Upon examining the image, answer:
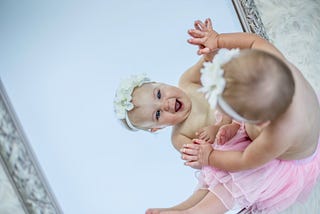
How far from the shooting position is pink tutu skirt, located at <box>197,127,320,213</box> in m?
0.78

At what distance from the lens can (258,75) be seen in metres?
0.58

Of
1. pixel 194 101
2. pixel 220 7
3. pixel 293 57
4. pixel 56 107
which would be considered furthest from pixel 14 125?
pixel 293 57

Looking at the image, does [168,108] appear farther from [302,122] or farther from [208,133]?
[302,122]

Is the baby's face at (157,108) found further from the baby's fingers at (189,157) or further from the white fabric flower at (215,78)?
the white fabric flower at (215,78)

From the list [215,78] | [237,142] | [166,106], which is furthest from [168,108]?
[215,78]

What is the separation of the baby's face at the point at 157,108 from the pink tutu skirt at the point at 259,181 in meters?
0.08

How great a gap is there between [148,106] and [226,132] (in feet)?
0.41

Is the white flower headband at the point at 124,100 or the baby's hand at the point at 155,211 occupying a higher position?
the white flower headband at the point at 124,100

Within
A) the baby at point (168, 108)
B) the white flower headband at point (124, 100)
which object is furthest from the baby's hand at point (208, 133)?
→ the white flower headband at point (124, 100)

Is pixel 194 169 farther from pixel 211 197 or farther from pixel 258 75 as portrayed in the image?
pixel 258 75

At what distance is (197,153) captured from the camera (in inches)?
30.7

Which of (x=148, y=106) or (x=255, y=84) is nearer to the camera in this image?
(x=255, y=84)

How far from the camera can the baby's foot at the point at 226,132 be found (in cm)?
80

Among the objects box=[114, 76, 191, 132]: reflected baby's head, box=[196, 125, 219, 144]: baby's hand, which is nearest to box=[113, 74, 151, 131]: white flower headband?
box=[114, 76, 191, 132]: reflected baby's head
